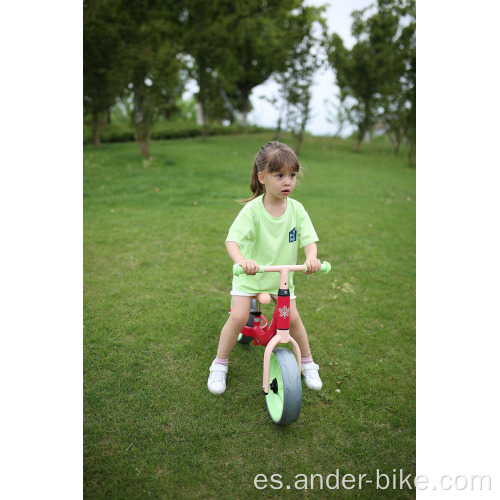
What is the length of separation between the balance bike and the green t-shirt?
0.27 metres

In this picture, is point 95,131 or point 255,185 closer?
point 255,185

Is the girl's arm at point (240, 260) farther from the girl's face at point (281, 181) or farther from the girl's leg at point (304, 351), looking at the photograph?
the girl's leg at point (304, 351)

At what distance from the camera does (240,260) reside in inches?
96.5

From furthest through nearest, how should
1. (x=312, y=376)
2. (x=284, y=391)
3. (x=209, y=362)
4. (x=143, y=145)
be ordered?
(x=143, y=145)
(x=209, y=362)
(x=312, y=376)
(x=284, y=391)

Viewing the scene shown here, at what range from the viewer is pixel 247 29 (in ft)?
62.5

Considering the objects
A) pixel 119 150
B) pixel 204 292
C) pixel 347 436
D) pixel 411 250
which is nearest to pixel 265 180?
pixel 347 436

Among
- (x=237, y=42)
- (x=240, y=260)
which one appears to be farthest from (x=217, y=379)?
(x=237, y=42)

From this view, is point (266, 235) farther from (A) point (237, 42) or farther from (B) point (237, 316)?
(A) point (237, 42)

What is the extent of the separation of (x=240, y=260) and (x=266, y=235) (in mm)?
349

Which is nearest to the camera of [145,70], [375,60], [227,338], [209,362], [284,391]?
[284,391]

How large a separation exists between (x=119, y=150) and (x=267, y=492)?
13.2 m

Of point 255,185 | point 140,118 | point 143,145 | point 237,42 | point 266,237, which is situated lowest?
point 266,237

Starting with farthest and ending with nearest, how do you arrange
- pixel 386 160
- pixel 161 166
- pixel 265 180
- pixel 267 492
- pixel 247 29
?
1. pixel 247 29
2. pixel 386 160
3. pixel 161 166
4. pixel 265 180
5. pixel 267 492
